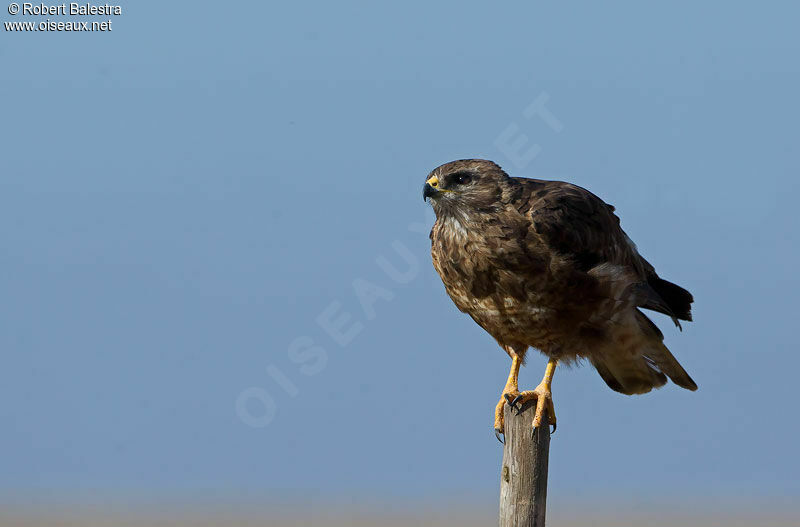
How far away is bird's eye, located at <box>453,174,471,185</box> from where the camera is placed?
6.96m

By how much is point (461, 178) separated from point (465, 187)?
81mm

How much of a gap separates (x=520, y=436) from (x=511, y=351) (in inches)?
33.2

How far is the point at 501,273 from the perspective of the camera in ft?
22.0

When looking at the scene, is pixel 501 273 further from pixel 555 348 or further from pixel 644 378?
pixel 644 378

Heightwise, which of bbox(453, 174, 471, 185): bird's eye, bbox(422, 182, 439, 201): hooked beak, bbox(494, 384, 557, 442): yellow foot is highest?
bbox(453, 174, 471, 185): bird's eye

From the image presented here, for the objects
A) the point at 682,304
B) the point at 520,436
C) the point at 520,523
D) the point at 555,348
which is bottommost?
the point at 520,523

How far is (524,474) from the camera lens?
264 inches

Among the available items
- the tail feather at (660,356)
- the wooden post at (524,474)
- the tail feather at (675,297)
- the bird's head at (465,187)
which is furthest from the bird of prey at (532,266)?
the tail feather at (675,297)

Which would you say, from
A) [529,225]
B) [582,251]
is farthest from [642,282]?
[529,225]

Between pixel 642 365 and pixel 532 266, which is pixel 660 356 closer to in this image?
pixel 642 365

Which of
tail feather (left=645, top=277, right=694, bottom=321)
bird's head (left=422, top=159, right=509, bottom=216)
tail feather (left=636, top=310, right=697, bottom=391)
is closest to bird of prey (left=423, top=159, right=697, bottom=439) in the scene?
bird's head (left=422, top=159, right=509, bottom=216)

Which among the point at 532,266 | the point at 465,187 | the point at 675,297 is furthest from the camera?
the point at 675,297

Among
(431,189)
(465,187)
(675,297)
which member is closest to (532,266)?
(465,187)

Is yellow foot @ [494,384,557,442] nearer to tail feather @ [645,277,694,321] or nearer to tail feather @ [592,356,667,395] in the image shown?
tail feather @ [592,356,667,395]
